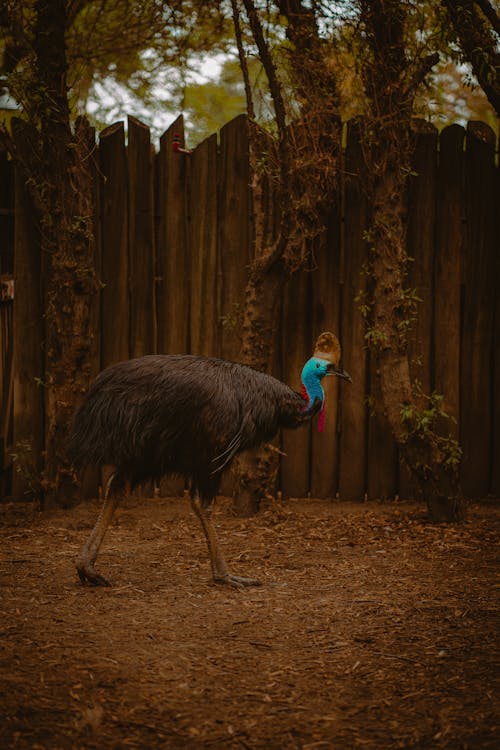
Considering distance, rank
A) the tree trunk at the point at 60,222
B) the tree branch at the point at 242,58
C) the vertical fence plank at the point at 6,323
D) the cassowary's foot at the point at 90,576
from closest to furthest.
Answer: the cassowary's foot at the point at 90,576 < the tree branch at the point at 242,58 < the tree trunk at the point at 60,222 < the vertical fence plank at the point at 6,323

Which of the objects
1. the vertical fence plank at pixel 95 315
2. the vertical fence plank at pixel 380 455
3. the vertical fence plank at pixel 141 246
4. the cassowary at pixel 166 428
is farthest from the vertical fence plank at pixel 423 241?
the vertical fence plank at pixel 95 315

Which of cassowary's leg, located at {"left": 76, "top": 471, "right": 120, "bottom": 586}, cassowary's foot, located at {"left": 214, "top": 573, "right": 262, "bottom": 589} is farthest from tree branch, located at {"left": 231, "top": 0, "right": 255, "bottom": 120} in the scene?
cassowary's foot, located at {"left": 214, "top": 573, "right": 262, "bottom": 589}

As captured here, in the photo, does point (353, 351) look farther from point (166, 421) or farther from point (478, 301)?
point (166, 421)

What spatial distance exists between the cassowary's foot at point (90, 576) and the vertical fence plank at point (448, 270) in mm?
3173

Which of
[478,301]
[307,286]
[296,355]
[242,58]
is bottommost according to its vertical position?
[296,355]

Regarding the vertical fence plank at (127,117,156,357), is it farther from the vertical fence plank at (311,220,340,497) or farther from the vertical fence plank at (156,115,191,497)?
the vertical fence plank at (311,220,340,497)

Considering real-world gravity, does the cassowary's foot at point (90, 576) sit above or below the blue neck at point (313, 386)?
below

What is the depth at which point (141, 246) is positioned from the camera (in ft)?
21.4

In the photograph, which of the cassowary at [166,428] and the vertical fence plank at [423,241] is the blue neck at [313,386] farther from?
the vertical fence plank at [423,241]

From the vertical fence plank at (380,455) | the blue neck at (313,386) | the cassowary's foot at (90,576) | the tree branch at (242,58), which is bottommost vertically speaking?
the cassowary's foot at (90,576)

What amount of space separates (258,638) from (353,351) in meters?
3.22

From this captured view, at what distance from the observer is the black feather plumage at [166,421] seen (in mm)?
4473

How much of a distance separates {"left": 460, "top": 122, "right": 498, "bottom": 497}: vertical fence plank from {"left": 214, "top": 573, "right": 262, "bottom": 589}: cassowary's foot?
262 centimetres

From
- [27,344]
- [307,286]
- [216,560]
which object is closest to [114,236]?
[27,344]
